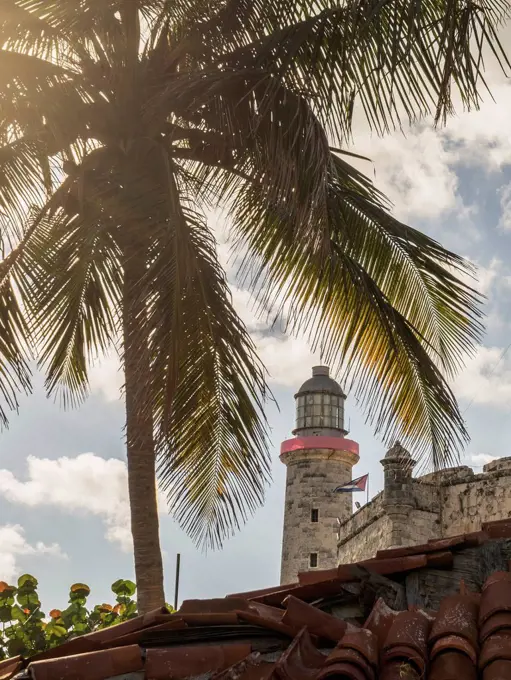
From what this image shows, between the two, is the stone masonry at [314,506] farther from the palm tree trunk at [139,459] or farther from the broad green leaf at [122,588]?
the palm tree trunk at [139,459]

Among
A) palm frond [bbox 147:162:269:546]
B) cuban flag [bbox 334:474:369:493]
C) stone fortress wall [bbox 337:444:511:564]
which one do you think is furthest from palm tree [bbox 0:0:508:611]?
cuban flag [bbox 334:474:369:493]

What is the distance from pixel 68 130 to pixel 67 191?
48cm

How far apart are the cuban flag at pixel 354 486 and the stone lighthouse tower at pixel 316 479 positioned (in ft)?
0.64

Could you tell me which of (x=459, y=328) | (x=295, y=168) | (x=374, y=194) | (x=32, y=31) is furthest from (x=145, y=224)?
(x=459, y=328)

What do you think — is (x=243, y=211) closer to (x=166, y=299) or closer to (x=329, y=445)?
(x=166, y=299)

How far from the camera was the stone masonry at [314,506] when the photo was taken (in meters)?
30.9

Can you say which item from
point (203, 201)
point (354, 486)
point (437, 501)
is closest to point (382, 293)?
point (203, 201)

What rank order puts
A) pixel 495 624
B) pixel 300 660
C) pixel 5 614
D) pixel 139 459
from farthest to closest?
pixel 5 614 < pixel 139 459 < pixel 300 660 < pixel 495 624

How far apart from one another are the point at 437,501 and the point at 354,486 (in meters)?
11.2

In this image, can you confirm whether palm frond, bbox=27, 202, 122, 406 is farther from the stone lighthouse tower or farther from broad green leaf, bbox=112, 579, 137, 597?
the stone lighthouse tower

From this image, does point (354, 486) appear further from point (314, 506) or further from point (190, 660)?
point (190, 660)

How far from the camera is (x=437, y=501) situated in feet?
65.9

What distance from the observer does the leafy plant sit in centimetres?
923

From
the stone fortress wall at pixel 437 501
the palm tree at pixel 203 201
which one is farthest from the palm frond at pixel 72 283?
the stone fortress wall at pixel 437 501
